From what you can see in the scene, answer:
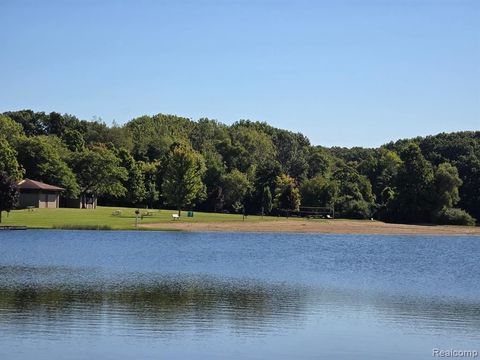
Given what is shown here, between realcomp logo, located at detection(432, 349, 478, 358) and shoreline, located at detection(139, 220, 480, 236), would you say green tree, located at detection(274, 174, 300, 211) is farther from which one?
realcomp logo, located at detection(432, 349, 478, 358)

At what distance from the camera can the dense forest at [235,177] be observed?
382 feet

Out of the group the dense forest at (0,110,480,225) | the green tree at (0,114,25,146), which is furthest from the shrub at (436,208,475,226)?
the green tree at (0,114,25,146)

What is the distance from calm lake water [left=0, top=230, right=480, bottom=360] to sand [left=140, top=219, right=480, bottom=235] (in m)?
24.3

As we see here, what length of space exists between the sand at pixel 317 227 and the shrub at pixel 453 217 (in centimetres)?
310

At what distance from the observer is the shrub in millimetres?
121062

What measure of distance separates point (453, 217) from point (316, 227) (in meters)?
30.8

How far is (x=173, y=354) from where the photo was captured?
22734 millimetres

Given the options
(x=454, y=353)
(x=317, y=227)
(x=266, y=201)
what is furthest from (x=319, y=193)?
(x=454, y=353)

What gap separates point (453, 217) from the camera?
398ft

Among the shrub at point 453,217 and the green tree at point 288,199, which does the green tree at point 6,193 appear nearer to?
the green tree at point 288,199

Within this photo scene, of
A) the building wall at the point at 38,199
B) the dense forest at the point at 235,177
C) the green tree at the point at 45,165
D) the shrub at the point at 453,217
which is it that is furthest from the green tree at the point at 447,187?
the building wall at the point at 38,199

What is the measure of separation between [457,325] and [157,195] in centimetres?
10121

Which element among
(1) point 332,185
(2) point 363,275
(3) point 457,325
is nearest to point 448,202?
(1) point 332,185

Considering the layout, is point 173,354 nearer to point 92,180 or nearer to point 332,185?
point 92,180
